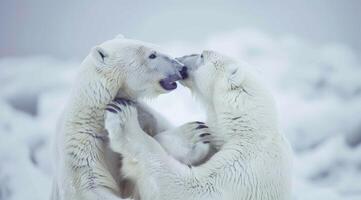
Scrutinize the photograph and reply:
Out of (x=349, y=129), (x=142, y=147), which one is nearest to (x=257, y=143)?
(x=142, y=147)

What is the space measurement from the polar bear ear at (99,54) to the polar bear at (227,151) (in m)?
0.34

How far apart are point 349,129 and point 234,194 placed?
8.86 m

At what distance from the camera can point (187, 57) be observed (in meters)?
4.00

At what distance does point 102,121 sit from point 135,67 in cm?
33

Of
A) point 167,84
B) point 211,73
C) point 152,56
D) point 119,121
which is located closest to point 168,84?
point 167,84

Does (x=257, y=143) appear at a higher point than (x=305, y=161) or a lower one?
lower

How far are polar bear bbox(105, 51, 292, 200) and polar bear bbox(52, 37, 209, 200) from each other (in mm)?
139

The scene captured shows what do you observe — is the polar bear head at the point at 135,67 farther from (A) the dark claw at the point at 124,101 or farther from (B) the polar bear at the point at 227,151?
(B) the polar bear at the point at 227,151

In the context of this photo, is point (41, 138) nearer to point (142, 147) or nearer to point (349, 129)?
point (349, 129)

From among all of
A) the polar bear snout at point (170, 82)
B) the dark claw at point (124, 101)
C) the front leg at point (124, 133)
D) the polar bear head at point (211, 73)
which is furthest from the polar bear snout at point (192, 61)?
the front leg at point (124, 133)

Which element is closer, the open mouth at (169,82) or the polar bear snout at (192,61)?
the open mouth at (169,82)

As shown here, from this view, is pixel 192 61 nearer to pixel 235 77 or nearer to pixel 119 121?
pixel 235 77

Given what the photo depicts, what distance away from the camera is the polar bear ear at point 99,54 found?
11.7 ft

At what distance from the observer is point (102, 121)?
351cm
